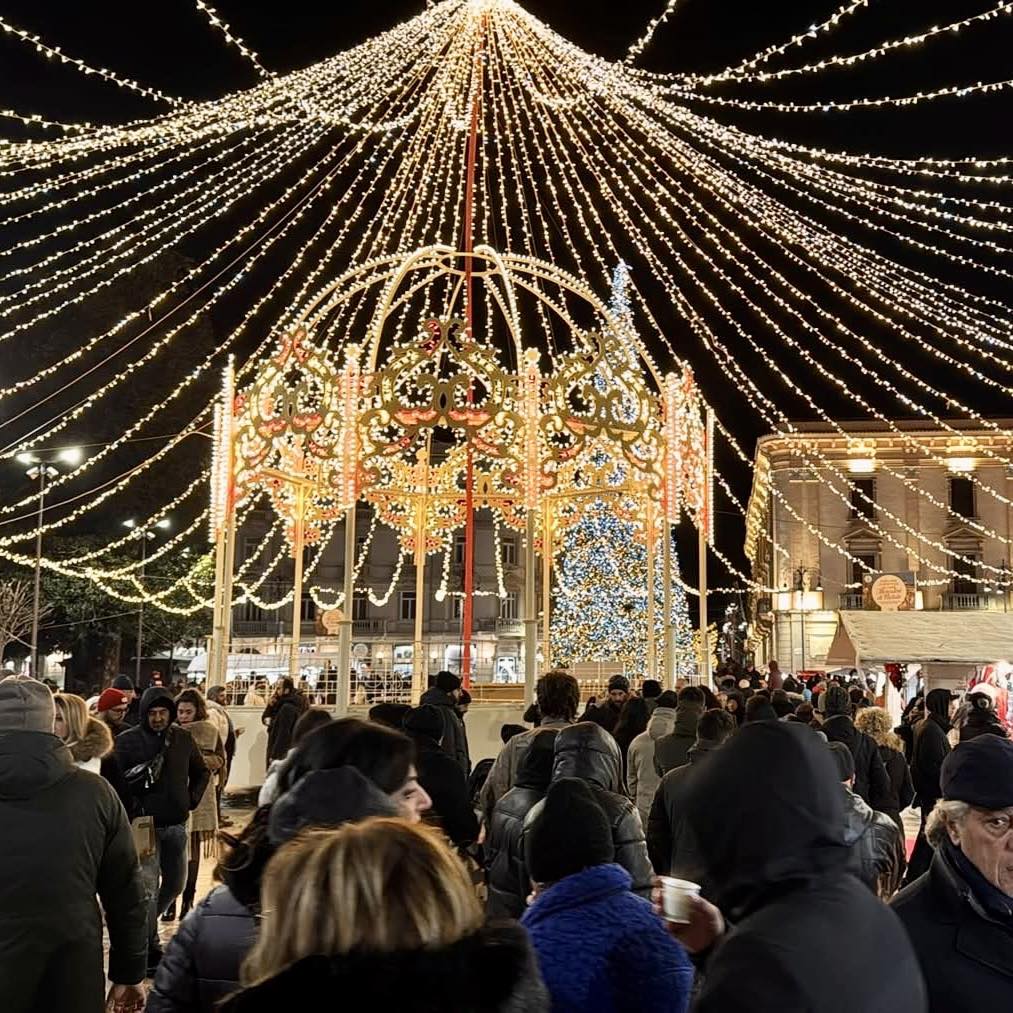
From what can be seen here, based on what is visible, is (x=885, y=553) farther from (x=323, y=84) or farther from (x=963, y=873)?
(x=963, y=873)

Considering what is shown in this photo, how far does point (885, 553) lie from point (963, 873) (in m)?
42.1

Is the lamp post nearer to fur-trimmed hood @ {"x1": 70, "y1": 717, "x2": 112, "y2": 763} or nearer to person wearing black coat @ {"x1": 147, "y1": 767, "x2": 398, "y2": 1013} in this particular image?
fur-trimmed hood @ {"x1": 70, "y1": 717, "x2": 112, "y2": 763}

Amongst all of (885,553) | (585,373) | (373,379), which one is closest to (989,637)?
(585,373)

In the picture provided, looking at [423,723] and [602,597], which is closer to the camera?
[423,723]

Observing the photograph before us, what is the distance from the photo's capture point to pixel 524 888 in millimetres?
4453

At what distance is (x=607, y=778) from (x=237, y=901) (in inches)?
92.7

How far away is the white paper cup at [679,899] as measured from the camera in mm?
2178

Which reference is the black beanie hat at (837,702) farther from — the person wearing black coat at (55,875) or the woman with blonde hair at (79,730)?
the person wearing black coat at (55,875)

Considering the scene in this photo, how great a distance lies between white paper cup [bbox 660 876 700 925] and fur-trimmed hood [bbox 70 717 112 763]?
4.09m

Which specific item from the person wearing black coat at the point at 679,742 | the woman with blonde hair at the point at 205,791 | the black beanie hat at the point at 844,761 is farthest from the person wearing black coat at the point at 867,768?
the woman with blonde hair at the point at 205,791

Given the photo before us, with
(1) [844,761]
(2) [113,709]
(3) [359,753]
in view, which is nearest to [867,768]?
(1) [844,761]

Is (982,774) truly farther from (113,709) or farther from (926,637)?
(926,637)

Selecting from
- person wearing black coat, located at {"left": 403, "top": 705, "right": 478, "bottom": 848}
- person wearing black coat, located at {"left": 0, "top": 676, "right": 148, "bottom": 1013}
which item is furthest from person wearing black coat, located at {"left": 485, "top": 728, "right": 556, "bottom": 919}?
person wearing black coat, located at {"left": 0, "top": 676, "right": 148, "bottom": 1013}

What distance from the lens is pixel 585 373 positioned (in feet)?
49.5
